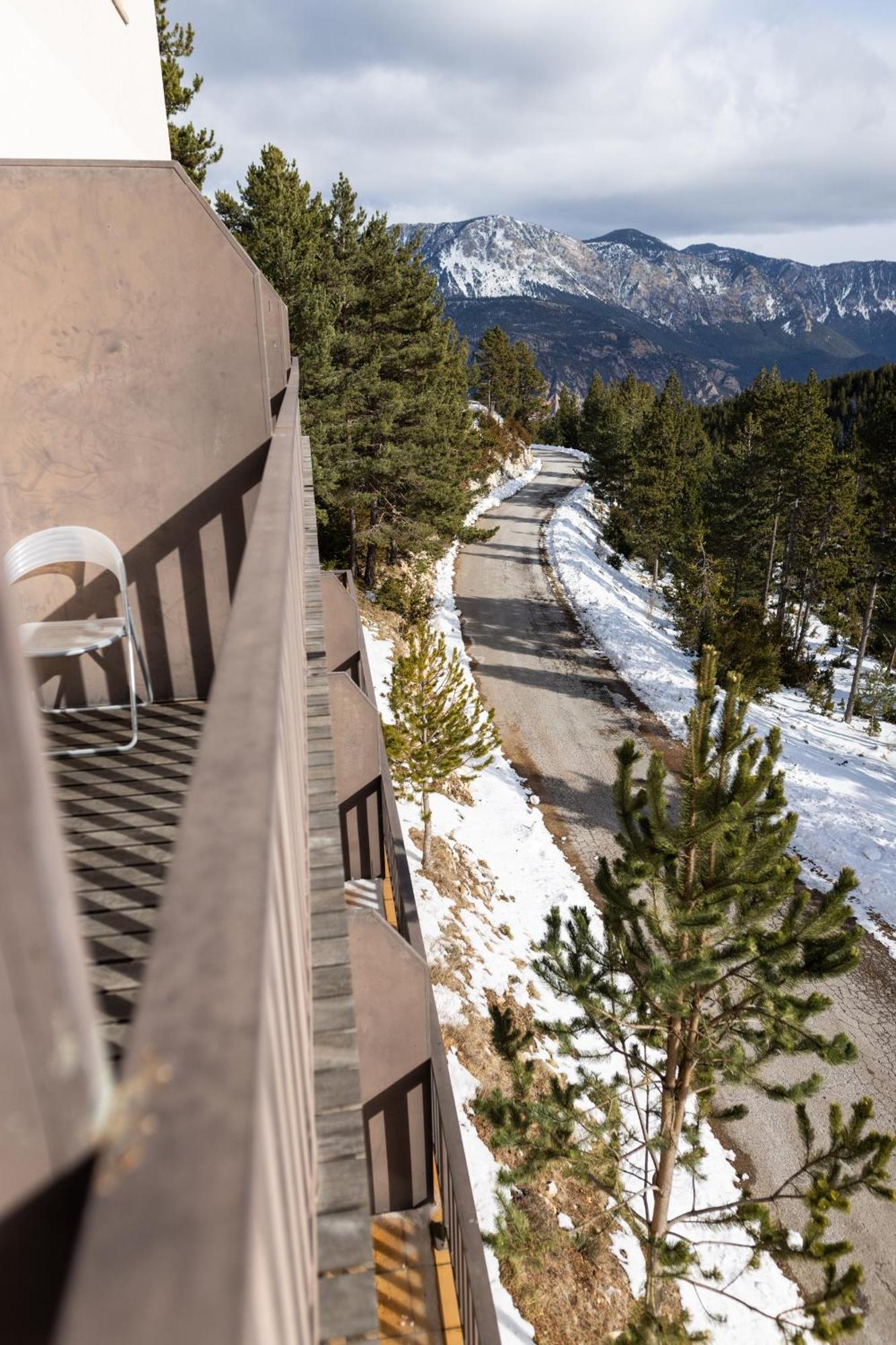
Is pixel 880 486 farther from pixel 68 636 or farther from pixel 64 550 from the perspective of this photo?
pixel 68 636

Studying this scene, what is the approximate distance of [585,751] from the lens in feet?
70.9

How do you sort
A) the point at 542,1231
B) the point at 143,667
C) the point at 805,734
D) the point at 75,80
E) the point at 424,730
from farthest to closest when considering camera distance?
the point at 805,734 → the point at 424,730 → the point at 542,1231 → the point at 75,80 → the point at 143,667

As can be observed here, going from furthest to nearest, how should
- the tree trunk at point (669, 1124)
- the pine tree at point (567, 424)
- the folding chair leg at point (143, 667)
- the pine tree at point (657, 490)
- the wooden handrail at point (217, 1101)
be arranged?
the pine tree at point (567, 424), the pine tree at point (657, 490), the tree trunk at point (669, 1124), the folding chair leg at point (143, 667), the wooden handrail at point (217, 1101)

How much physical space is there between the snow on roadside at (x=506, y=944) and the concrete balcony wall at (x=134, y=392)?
645cm

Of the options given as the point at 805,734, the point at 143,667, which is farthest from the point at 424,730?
the point at 805,734

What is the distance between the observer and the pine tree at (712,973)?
5324 mm

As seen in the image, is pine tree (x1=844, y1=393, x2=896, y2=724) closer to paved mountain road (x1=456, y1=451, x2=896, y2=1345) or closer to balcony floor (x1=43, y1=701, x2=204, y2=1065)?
paved mountain road (x1=456, y1=451, x2=896, y2=1345)

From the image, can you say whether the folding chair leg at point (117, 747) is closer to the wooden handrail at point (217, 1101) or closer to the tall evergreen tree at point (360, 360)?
the wooden handrail at point (217, 1101)

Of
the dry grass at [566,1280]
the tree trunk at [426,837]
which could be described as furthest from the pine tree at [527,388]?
the dry grass at [566,1280]

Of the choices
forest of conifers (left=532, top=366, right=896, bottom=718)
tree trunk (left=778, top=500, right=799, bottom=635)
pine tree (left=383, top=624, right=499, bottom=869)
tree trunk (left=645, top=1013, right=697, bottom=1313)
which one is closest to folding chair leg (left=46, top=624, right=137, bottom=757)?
tree trunk (left=645, top=1013, right=697, bottom=1313)

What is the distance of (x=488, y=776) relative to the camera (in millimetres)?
19266

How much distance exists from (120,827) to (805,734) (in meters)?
25.8

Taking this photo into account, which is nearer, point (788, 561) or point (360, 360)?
point (360, 360)

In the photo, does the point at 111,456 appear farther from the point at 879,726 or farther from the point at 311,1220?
the point at 879,726
